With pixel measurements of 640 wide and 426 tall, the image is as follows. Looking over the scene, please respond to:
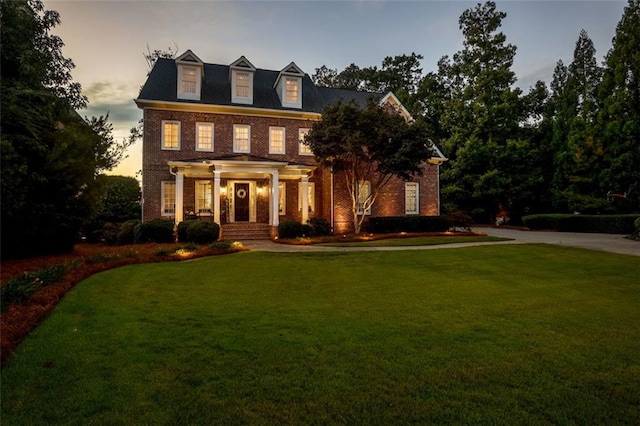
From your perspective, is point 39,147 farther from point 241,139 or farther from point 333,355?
point 241,139

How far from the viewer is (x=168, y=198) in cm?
1727

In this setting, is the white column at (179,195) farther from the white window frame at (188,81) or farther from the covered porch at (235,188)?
the white window frame at (188,81)

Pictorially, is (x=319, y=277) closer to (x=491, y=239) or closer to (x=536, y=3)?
(x=491, y=239)

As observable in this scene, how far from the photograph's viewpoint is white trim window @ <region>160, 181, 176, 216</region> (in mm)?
17047

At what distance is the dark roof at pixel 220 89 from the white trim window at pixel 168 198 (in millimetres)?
4201

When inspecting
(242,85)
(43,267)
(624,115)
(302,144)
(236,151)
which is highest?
(242,85)

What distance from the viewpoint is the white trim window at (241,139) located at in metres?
18.2

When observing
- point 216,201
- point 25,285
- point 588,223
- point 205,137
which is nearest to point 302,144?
point 205,137

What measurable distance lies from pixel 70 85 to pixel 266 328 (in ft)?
44.1

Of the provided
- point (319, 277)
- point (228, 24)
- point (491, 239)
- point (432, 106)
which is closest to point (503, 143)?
point (432, 106)

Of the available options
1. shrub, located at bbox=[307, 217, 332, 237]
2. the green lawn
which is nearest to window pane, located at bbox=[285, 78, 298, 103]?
shrub, located at bbox=[307, 217, 332, 237]

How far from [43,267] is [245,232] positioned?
8.80m

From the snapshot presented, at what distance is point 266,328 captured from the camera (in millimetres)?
4434

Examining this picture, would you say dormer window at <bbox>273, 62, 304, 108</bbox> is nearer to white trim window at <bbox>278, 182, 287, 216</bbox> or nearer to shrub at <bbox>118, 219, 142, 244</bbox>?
white trim window at <bbox>278, 182, 287, 216</bbox>
